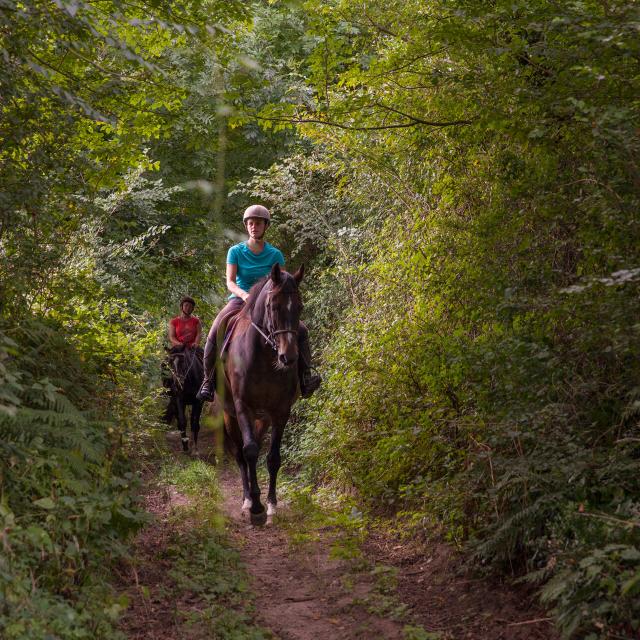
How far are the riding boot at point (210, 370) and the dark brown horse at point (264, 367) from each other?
529mm

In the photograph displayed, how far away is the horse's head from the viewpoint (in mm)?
8836

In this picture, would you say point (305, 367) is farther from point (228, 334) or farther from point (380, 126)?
point (380, 126)

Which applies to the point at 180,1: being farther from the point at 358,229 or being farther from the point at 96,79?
the point at 358,229

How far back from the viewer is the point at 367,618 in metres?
5.76

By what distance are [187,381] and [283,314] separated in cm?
824

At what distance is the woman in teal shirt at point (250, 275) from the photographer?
32.6 feet

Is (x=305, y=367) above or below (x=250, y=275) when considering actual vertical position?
below

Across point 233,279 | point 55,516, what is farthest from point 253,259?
point 55,516

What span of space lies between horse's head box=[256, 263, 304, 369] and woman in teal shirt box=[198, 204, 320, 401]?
2.53 ft

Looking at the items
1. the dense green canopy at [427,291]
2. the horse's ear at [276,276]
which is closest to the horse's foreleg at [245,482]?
the dense green canopy at [427,291]

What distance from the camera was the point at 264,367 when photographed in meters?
9.49

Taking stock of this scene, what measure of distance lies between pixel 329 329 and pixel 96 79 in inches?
275

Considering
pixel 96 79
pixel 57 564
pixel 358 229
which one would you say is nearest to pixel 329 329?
pixel 358 229

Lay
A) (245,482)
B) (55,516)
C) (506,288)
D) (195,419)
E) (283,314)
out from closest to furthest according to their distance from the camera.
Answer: (55,516)
(506,288)
(283,314)
(245,482)
(195,419)
